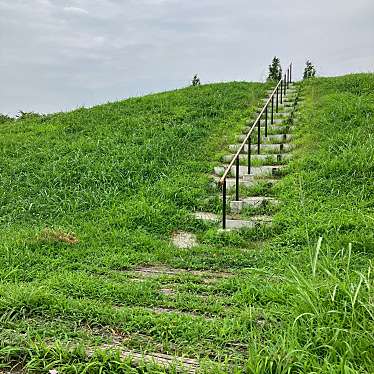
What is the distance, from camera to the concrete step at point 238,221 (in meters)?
6.34

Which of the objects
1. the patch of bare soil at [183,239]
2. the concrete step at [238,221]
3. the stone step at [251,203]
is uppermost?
the stone step at [251,203]

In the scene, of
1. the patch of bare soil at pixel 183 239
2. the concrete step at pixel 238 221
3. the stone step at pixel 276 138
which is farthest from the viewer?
the stone step at pixel 276 138

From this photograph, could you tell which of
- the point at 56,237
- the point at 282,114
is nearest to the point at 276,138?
the point at 282,114

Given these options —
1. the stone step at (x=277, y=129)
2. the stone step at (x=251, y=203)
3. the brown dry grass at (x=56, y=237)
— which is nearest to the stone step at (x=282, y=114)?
the stone step at (x=277, y=129)

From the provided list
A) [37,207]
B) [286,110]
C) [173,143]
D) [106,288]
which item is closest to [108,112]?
[173,143]

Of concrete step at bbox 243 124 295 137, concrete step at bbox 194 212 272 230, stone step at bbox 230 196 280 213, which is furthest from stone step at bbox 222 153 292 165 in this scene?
concrete step at bbox 194 212 272 230

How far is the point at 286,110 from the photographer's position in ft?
40.3

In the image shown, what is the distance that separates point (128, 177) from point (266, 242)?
3.14 meters

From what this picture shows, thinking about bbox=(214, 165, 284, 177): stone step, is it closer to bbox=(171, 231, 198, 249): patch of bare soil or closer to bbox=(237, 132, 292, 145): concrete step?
bbox=(237, 132, 292, 145): concrete step

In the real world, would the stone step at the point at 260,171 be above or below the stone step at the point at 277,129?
below

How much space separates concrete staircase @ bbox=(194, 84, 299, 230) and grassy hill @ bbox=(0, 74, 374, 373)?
252mm

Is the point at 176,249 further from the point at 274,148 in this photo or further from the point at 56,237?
the point at 274,148

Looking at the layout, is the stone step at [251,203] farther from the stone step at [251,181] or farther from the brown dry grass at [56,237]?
the brown dry grass at [56,237]

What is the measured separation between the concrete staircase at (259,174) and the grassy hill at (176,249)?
0.25m
